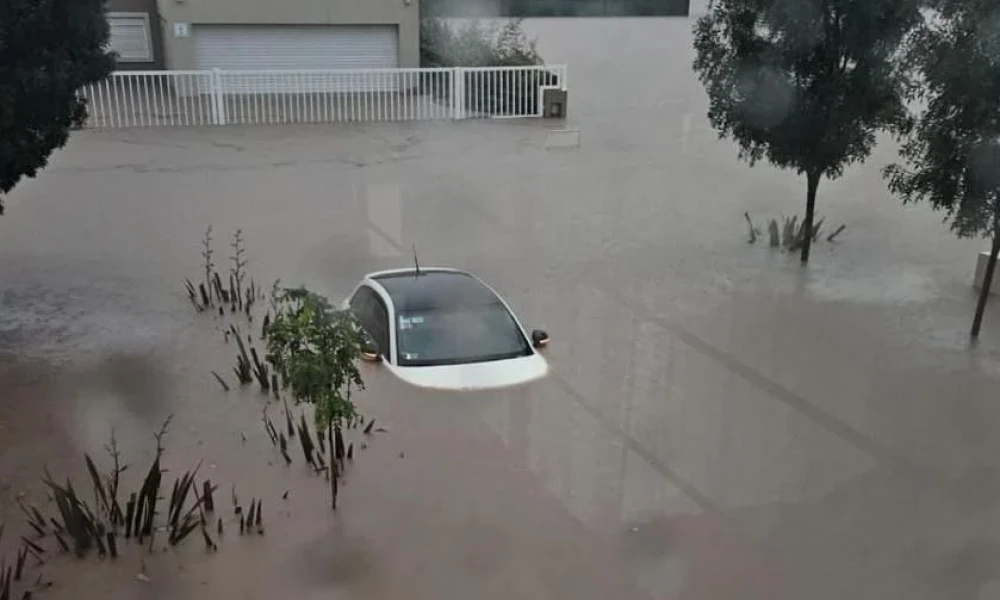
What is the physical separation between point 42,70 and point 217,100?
12.6 meters

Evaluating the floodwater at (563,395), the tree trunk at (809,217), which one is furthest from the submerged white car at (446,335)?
the tree trunk at (809,217)

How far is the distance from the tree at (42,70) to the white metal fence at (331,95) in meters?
11.6

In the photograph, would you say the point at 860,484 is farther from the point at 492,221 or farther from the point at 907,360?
the point at 492,221

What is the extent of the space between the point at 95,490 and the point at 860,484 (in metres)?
5.41

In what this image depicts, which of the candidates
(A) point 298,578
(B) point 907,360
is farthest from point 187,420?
(B) point 907,360

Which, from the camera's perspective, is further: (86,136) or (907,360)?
(86,136)

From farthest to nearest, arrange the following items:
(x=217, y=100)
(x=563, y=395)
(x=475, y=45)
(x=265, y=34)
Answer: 1. (x=475, y=45)
2. (x=265, y=34)
3. (x=217, y=100)
4. (x=563, y=395)

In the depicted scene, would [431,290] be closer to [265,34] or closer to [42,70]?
[42,70]

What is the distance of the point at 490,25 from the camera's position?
81.8 feet

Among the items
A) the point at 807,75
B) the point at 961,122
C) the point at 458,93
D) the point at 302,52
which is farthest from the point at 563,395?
the point at 302,52

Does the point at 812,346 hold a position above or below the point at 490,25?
below

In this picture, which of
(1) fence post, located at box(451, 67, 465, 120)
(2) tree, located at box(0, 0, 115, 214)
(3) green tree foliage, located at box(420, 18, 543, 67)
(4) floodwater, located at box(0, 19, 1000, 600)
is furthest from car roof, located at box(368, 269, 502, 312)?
(3) green tree foliage, located at box(420, 18, 543, 67)

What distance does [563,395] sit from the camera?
8.38 meters

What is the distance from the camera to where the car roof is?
341 inches
